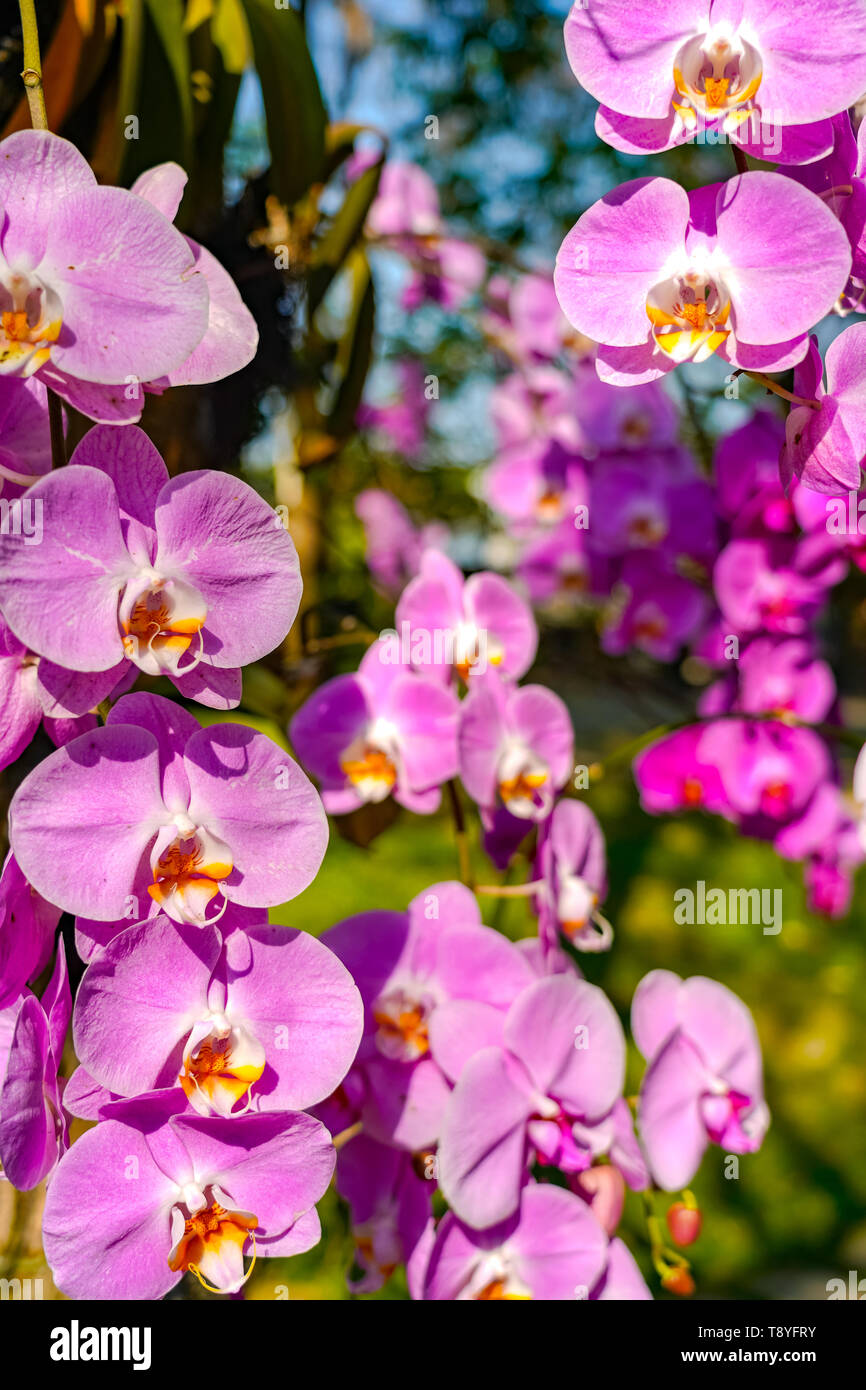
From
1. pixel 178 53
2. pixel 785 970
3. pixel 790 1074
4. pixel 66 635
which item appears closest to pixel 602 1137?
pixel 66 635

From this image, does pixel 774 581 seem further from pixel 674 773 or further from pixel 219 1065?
pixel 219 1065

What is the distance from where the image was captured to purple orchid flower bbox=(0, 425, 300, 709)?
308 millimetres

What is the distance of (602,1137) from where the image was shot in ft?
1.50

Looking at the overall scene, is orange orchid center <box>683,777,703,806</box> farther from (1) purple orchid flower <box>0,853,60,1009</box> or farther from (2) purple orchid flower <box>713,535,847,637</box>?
(1) purple orchid flower <box>0,853,60,1009</box>

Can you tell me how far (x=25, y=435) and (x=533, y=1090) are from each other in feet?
1.07

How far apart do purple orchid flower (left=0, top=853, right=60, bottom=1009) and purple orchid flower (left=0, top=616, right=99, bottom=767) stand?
0.04 m

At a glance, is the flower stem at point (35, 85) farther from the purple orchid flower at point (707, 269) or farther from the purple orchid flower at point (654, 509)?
the purple orchid flower at point (654, 509)

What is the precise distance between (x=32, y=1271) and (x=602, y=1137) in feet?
1.09

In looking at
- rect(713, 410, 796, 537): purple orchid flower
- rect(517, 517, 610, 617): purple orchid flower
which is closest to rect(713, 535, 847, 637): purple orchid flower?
rect(713, 410, 796, 537): purple orchid flower

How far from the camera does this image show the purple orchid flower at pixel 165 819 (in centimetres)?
32

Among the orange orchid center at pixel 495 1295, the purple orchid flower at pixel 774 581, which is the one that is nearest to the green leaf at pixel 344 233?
the purple orchid flower at pixel 774 581

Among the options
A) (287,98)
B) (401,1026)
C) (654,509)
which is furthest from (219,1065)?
(654,509)

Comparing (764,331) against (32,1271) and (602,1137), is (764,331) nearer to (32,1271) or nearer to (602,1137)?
(602,1137)

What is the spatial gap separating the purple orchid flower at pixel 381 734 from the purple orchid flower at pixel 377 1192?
17cm
